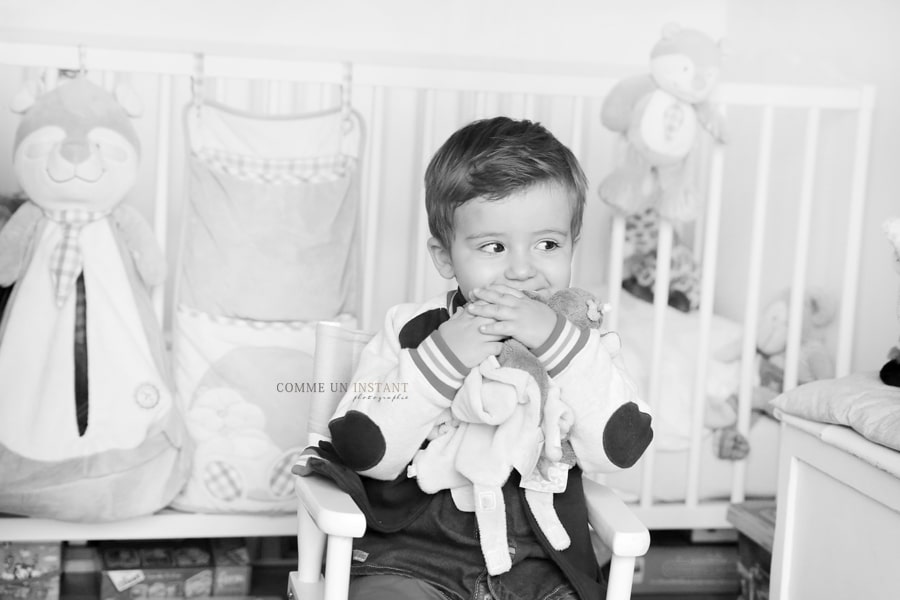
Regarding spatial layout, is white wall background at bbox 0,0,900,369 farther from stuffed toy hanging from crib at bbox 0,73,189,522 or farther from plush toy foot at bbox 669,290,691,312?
stuffed toy hanging from crib at bbox 0,73,189,522

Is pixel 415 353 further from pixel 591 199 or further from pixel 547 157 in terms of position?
pixel 591 199

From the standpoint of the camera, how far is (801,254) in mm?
1929

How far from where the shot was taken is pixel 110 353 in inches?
65.4

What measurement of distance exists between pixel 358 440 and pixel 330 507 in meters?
0.10

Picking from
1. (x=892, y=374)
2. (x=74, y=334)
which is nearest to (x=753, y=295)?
(x=892, y=374)

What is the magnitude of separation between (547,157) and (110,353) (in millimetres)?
817

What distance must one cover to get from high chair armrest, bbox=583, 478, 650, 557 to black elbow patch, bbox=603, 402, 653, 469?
50 mm

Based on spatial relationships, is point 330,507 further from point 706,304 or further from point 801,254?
point 801,254

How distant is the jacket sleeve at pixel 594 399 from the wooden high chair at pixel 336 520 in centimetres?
7

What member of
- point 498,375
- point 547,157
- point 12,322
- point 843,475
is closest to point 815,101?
point 843,475

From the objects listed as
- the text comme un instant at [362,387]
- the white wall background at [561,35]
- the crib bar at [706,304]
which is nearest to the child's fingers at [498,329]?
the text comme un instant at [362,387]

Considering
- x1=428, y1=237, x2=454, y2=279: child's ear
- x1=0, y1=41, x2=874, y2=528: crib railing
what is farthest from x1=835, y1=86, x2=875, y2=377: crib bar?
x1=428, y1=237, x2=454, y2=279: child's ear

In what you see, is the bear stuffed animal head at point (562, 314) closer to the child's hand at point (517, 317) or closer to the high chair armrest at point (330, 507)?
the child's hand at point (517, 317)

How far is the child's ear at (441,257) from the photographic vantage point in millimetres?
1296
